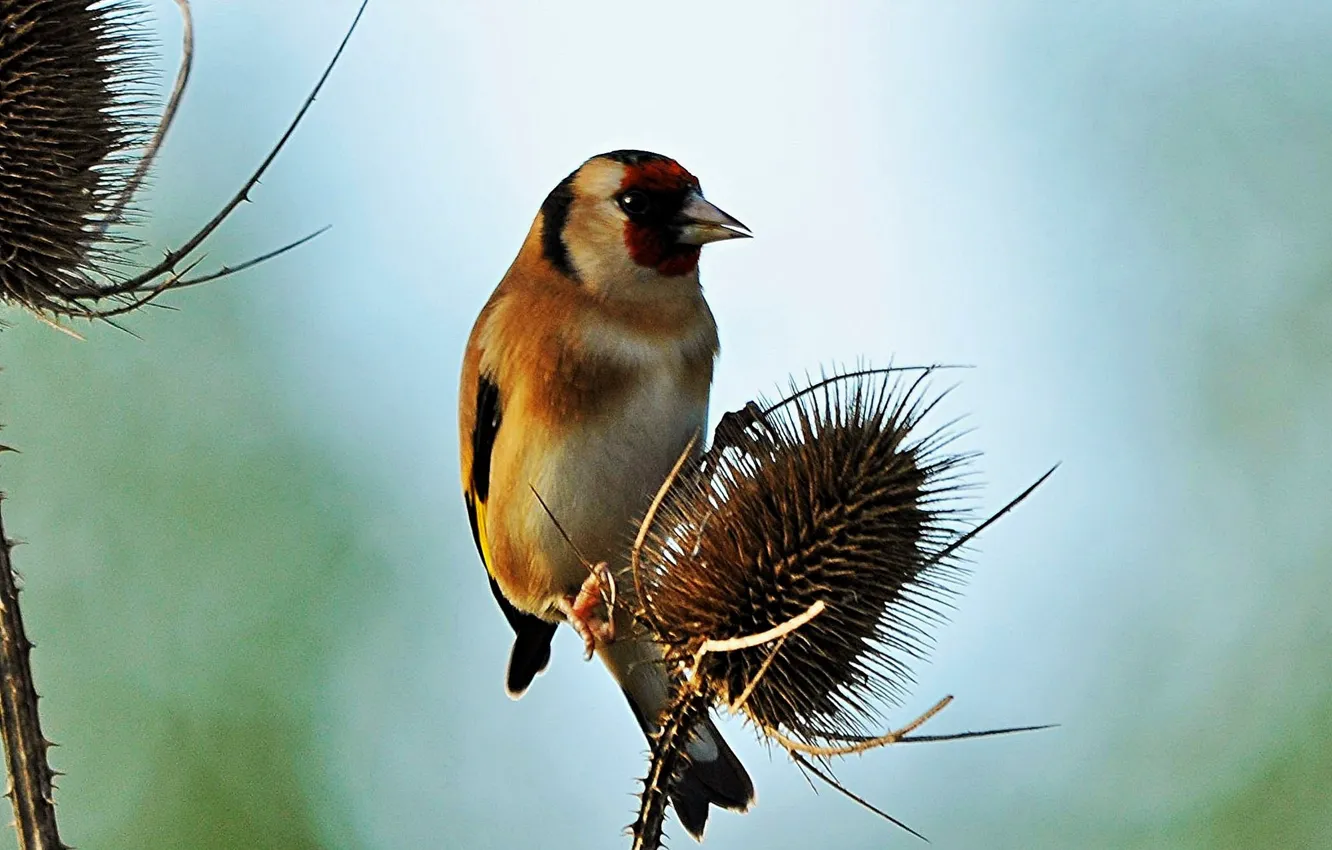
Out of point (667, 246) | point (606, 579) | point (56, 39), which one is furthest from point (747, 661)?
point (56, 39)

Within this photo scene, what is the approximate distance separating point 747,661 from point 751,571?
0.15 meters

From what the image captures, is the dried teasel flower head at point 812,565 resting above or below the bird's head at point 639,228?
below

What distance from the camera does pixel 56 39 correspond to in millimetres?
3334

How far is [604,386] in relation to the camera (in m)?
3.52

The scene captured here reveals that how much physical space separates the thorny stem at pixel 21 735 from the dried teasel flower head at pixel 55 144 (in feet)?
2.95

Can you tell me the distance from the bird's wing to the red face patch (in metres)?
0.52

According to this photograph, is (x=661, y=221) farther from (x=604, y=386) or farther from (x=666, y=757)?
(x=666, y=757)

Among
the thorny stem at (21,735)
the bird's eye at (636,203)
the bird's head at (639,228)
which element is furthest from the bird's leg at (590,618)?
the thorny stem at (21,735)

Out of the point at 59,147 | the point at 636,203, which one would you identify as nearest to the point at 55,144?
the point at 59,147

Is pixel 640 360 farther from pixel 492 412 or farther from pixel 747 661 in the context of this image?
pixel 747 661

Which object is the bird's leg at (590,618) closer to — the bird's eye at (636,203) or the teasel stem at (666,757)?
the teasel stem at (666,757)

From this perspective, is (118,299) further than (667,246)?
No

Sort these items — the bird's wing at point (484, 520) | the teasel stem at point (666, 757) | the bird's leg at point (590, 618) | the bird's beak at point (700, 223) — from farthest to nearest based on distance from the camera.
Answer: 1. the bird's wing at point (484, 520)
2. the bird's beak at point (700, 223)
3. the bird's leg at point (590, 618)
4. the teasel stem at point (666, 757)

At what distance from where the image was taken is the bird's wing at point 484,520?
380 centimetres
